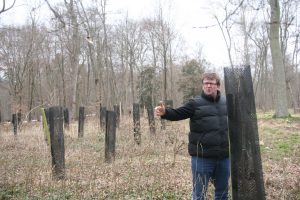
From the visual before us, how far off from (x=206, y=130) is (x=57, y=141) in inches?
162

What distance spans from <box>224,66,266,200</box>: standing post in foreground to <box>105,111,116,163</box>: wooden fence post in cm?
536

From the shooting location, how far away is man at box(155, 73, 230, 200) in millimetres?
4559

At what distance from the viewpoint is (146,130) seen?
12.6 m

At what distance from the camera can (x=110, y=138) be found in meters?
9.22

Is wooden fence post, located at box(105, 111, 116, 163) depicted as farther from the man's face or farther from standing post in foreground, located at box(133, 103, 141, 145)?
the man's face

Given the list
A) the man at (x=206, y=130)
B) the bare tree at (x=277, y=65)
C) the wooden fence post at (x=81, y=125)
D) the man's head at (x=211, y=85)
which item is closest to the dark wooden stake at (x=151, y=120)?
the wooden fence post at (x=81, y=125)

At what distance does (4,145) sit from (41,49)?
26.0 m

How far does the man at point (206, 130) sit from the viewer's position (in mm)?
4559

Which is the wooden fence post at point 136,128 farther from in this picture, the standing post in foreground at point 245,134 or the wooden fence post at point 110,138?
the standing post in foreground at point 245,134

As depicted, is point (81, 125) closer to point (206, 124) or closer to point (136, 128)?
point (136, 128)

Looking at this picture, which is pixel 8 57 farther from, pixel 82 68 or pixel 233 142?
pixel 233 142

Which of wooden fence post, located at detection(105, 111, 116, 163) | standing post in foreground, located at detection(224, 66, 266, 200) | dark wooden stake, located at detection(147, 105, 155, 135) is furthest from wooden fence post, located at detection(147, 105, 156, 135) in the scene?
Answer: standing post in foreground, located at detection(224, 66, 266, 200)

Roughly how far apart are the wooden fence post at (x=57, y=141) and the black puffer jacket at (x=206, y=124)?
3649 mm

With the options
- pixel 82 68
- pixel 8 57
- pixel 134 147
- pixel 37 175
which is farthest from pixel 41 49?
pixel 37 175
